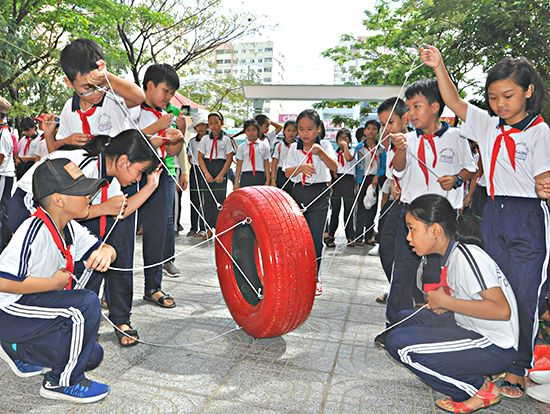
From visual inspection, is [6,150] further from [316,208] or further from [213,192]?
[316,208]

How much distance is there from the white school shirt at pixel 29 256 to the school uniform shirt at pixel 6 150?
10.2ft

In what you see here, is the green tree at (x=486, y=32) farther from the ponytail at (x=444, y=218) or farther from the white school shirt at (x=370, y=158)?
the ponytail at (x=444, y=218)

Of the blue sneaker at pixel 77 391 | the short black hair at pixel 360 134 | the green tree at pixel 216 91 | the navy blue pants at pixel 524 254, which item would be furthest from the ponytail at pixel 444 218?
the green tree at pixel 216 91

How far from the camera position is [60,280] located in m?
2.15

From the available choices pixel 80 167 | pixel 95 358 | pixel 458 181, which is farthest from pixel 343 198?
pixel 95 358

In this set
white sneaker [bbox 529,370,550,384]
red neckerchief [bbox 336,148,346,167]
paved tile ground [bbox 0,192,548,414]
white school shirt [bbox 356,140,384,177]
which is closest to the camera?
paved tile ground [bbox 0,192,548,414]

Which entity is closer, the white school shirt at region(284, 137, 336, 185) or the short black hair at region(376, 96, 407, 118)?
the short black hair at region(376, 96, 407, 118)

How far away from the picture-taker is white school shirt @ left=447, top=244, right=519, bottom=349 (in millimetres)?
2121

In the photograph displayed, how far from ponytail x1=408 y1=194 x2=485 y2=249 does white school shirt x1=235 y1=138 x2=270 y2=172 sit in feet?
16.8

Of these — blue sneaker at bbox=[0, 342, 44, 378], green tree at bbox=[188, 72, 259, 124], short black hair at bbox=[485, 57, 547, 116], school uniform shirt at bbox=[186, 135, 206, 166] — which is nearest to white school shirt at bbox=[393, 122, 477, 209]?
short black hair at bbox=[485, 57, 547, 116]

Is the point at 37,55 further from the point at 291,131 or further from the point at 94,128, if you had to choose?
the point at 94,128

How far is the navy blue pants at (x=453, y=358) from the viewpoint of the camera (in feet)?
7.12

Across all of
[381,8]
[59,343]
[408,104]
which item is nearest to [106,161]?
[59,343]

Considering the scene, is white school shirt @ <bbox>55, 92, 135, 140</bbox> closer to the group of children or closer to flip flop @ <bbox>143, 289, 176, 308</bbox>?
the group of children
